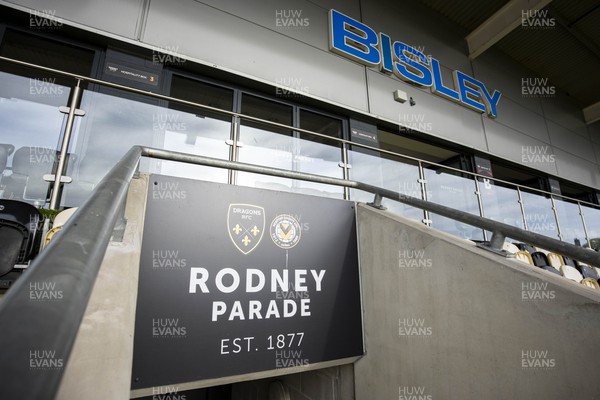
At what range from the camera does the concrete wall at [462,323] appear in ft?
3.97

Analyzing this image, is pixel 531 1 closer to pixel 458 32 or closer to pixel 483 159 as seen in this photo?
pixel 458 32

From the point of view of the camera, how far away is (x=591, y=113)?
31.4ft

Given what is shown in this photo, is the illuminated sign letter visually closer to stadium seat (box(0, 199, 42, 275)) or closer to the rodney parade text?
the rodney parade text

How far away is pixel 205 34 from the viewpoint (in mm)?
3900

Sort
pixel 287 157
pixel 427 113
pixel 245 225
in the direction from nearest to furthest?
pixel 245 225
pixel 287 157
pixel 427 113

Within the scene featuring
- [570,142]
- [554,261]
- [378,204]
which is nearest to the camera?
[378,204]

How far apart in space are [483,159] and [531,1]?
3.09 m

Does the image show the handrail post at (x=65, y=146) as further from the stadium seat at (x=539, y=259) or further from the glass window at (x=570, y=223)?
the glass window at (x=570, y=223)

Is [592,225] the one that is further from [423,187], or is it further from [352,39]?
[352,39]

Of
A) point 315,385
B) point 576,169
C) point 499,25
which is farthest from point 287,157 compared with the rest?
point 576,169

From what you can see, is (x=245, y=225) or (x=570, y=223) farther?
(x=570, y=223)

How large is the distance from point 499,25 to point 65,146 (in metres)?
8.23

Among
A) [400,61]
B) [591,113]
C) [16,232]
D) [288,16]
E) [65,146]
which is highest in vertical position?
[591,113]

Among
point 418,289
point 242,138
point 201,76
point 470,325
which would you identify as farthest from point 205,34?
point 470,325
